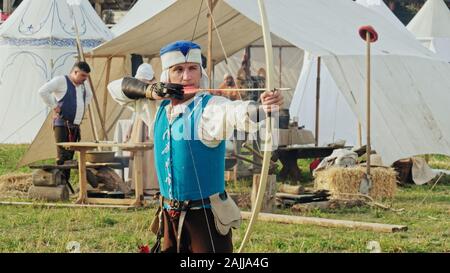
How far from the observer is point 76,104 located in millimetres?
9977

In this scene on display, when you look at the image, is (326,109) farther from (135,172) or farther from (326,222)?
(326,222)

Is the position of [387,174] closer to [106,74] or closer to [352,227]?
[352,227]

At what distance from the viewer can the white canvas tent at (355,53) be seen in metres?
10.3

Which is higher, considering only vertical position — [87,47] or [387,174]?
[87,47]

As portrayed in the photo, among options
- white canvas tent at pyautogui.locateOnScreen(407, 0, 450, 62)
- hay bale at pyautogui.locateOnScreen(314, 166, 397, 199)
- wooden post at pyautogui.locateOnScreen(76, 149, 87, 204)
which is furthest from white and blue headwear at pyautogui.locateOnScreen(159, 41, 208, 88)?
white canvas tent at pyautogui.locateOnScreen(407, 0, 450, 62)

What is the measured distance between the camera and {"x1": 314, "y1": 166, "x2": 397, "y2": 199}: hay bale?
31.6 feet

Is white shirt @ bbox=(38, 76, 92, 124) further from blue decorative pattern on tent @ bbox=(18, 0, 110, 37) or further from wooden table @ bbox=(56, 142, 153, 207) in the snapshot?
blue decorative pattern on tent @ bbox=(18, 0, 110, 37)

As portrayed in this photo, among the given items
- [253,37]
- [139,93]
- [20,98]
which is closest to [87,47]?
[20,98]

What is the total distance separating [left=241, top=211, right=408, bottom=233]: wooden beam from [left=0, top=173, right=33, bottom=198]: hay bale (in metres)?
2.73

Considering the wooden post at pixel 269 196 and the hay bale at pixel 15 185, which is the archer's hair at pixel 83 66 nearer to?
the hay bale at pixel 15 185

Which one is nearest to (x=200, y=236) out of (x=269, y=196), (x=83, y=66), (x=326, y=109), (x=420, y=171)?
(x=269, y=196)

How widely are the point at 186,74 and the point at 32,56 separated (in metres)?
11.6

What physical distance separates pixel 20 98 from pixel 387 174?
25.0ft

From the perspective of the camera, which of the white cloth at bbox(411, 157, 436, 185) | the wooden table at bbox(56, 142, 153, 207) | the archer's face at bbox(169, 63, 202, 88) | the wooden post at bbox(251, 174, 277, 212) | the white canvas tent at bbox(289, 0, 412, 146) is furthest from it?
the white canvas tent at bbox(289, 0, 412, 146)
